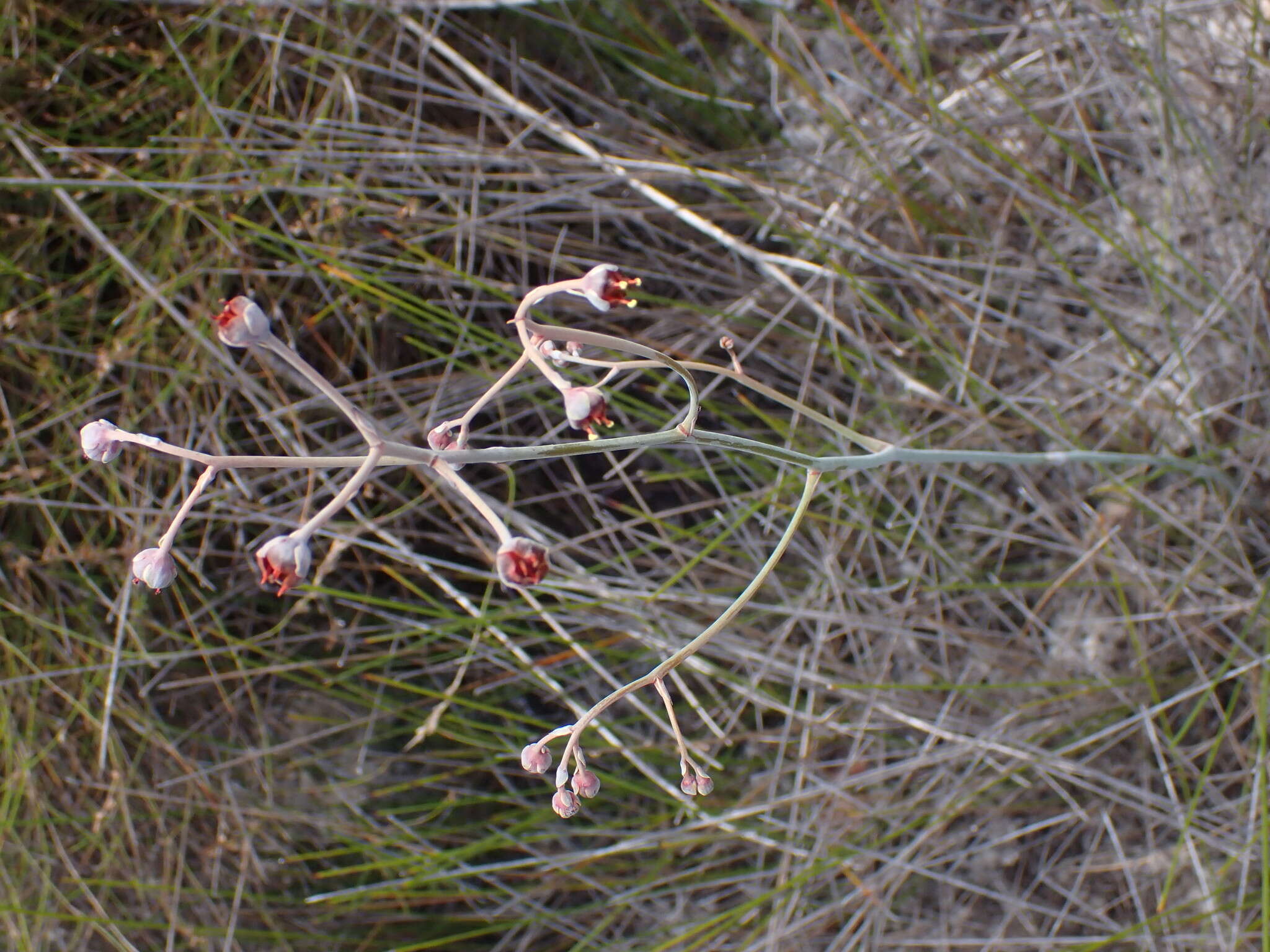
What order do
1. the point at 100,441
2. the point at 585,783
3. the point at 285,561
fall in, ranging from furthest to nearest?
the point at 585,783 < the point at 100,441 < the point at 285,561

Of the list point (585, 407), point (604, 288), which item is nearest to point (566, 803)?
point (585, 407)

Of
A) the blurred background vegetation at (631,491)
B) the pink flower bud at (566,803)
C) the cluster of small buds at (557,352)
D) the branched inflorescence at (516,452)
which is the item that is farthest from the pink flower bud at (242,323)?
the blurred background vegetation at (631,491)

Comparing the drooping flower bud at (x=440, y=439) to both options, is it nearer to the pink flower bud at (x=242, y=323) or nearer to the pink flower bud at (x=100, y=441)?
the pink flower bud at (x=242, y=323)

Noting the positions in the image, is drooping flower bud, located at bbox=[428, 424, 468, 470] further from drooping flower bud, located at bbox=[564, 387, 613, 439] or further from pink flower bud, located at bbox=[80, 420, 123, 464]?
pink flower bud, located at bbox=[80, 420, 123, 464]

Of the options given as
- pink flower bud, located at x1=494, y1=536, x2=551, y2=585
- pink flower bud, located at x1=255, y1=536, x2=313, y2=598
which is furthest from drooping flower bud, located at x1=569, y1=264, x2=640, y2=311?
pink flower bud, located at x1=255, y1=536, x2=313, y2=598

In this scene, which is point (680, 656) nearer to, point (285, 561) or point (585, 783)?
point (585, 783)

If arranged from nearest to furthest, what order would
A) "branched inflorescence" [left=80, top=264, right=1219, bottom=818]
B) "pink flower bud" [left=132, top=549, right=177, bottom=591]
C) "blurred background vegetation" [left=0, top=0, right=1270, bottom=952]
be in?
"branched inflorescence" [left=80, top=264, right=1219, bottom=818], "pink flower bud" [left=132, top=549, right=177, bottom=591], "blurred background vegetation" [left=0, top=0, right=1270, bottom=952]
